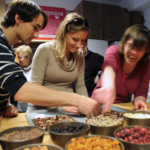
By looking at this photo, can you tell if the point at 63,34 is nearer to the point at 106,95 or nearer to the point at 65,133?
the point at 106,95

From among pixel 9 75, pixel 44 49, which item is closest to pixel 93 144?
pixel 9 75

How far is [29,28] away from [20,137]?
80 cm

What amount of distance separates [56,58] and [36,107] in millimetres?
472

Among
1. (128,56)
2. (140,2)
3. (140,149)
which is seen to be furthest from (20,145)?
(140,2)

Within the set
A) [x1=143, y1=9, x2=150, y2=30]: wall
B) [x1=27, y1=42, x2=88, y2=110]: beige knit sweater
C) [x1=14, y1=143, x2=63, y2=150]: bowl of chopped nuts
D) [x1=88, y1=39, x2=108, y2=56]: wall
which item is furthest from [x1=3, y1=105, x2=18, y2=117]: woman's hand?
[x1=143, y1=9, x2=150, y2=30]: wall

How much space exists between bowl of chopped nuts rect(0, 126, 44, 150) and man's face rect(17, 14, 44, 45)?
0.72 metres

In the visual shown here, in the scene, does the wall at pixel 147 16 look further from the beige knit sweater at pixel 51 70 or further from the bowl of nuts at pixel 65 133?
the bowl of nuts at pixel 65 133

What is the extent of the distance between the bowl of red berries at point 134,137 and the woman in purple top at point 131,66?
0.55m

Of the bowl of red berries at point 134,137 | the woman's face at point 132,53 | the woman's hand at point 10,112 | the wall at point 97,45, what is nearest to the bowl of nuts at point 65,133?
the bowl of red berries at point 134,137

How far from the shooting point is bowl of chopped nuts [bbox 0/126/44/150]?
1.93 ft

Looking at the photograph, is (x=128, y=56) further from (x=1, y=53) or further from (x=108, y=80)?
(x=1, y=53)

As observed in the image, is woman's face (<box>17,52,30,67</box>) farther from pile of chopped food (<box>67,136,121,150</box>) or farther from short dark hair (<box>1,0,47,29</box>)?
pile of chopped food (<box>67,136,121,150</box>)

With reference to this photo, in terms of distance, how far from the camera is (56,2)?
11.3 ft

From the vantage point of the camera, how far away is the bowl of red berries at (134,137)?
569mm
